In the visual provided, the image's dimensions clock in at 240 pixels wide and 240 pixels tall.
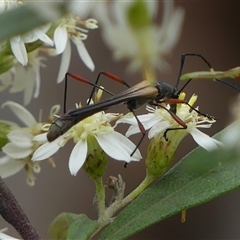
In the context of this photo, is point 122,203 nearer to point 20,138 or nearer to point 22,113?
point 20,138

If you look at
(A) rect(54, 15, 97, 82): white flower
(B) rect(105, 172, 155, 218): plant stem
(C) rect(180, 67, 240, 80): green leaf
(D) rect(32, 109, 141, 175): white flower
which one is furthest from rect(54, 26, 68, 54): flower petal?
(C) rect(180, 67, 240, 80): green leaf

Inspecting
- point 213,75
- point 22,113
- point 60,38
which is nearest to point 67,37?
point 60,38

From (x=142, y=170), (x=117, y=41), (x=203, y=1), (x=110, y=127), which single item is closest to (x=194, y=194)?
(x=110, y=127)

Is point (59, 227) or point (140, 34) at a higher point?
point (140, 34)

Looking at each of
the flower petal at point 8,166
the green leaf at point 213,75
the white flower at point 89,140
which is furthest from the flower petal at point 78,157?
the green leaf at point 213,75

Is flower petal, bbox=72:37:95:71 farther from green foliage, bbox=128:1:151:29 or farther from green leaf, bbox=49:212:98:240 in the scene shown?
green foliage, bbox=128:1:151:29

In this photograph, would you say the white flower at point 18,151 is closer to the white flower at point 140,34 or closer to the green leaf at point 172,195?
the green leaf at point 172,195
